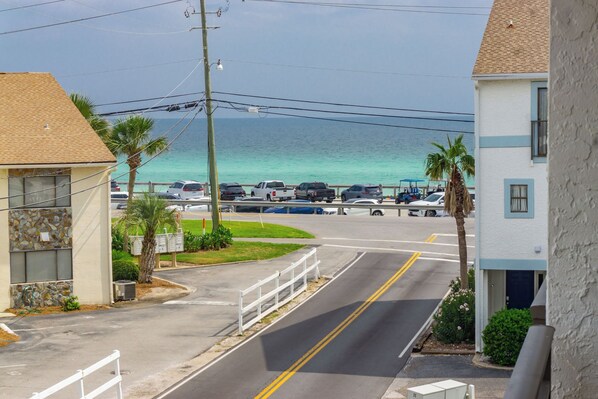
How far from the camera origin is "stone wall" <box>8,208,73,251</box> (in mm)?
39781

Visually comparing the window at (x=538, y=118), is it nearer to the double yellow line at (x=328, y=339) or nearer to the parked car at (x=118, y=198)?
the double yellow line at (x=328, y=339)

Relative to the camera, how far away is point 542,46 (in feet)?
101

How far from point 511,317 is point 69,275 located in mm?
19612

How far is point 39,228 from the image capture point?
4012 cm

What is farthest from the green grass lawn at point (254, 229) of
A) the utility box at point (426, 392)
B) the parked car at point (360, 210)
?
the utility box at point (426, 392)

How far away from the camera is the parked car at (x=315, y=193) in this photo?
86688 millimetres

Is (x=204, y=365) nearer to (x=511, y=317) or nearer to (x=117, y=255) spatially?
(x=511, y=317)

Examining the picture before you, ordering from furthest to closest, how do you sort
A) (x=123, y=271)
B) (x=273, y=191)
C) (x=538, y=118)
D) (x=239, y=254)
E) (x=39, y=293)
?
(x=273, y=191) < (x=239, y=254) < (x=123, y=271) < (x=39, y=293) < (x=538, y=118)

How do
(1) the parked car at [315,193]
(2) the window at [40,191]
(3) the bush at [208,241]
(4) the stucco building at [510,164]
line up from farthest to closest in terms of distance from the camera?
(1) the parked car at [315,193] < (3) the bush at [208,241] < (2) the window at [40,191] < (4) the stucco building at [510,164]

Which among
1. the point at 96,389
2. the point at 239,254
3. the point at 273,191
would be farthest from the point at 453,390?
the point at 273,191

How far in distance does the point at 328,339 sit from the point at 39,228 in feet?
45.1

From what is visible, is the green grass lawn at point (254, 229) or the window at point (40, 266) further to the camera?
the green grass lawn at point (254, 229)

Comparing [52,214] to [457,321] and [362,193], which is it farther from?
[362,193]

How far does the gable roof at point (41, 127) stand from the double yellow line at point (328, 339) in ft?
39.4
